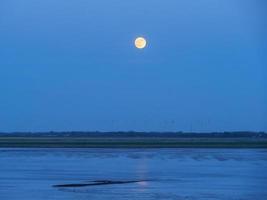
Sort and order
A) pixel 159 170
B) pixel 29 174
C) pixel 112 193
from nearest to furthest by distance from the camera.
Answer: pixel 112 193 < pixel 29 174 < pixel 159 170

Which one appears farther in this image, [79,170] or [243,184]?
[79,170]

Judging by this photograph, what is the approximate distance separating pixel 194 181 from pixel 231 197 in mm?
6448

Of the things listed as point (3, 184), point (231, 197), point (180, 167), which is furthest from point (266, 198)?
point (180, 167)

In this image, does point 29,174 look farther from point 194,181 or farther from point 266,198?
point 266,198

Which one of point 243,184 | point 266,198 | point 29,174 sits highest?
point 29,174

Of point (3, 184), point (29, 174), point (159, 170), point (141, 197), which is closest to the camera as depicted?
point (141, 197)

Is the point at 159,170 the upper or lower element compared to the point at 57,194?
upper

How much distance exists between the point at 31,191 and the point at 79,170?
38.3ft

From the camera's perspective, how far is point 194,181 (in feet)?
102

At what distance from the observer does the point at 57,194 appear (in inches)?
1013

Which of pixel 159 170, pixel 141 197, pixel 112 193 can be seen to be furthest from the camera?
pixel 159 170

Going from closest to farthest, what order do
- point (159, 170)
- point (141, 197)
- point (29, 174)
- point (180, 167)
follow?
A: point (141, 197)
point (29, 174)
point (159, 170)
point (180, 167)

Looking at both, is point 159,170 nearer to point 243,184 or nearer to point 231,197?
point 243,184

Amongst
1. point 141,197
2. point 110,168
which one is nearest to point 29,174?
point 110,168
